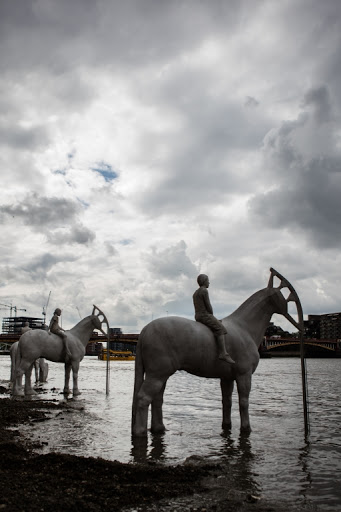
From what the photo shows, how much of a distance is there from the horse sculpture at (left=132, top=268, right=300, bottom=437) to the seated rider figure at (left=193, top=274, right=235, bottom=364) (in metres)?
0.14

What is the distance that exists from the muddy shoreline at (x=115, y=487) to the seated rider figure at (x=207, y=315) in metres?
2.73

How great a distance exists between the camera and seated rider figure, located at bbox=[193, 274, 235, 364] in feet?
32.3

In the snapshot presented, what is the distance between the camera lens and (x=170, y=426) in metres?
11.8

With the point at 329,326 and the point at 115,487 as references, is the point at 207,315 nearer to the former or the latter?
the point at 115,487

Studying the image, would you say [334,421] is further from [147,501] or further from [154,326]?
[147,501]

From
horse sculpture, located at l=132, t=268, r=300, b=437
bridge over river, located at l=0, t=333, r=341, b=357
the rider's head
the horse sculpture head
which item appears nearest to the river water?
horse sculpture, located at l=132, t=268, r=300, b=437

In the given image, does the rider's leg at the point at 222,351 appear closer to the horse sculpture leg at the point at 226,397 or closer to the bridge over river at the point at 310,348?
the horse sculpture leg at the point at 226,397

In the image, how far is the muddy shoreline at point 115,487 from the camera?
5287 millimetres

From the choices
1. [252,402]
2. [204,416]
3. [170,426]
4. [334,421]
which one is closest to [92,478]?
[170,426]

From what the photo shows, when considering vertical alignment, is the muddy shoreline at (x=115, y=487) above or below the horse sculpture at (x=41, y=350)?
below

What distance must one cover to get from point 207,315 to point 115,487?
4772mm

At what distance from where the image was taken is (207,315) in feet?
33.2

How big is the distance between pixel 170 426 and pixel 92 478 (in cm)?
579

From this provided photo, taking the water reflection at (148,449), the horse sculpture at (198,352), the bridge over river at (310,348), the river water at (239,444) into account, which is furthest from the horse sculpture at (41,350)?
the bridge over river at (310,348)
